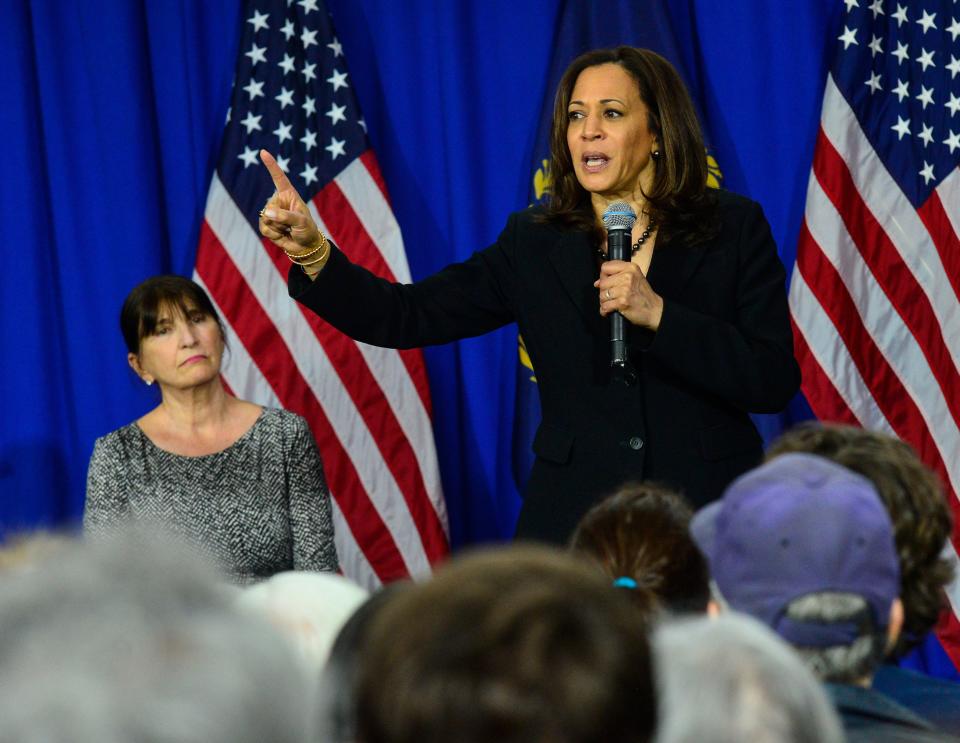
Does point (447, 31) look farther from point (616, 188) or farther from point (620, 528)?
point (620, 528)

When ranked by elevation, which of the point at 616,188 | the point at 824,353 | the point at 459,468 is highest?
the point at 616,188

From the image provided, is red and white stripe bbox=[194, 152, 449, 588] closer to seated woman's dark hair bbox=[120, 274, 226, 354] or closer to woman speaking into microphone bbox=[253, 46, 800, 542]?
seated woman's dark hair bbox=[120, 274, 226, 354]

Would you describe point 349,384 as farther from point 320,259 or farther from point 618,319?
point 618,319

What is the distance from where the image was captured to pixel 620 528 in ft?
6.02

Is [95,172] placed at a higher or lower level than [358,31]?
lower

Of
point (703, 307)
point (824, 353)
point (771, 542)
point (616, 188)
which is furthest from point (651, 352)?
point (824, 353)

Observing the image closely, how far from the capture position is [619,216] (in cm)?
261

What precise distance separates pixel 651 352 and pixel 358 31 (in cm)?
236

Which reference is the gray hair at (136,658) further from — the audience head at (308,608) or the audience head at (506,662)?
the audience head at (308,608)

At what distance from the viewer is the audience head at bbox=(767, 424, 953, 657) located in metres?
1.70

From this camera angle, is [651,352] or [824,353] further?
[824,353]

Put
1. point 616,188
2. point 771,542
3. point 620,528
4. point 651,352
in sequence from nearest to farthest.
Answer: point 771,542 < point 620,528 < point 651,352 < point 616,188

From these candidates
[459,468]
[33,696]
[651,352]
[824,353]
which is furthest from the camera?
[459,468]

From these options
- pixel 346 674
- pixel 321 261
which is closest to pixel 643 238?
pixel 321 261
